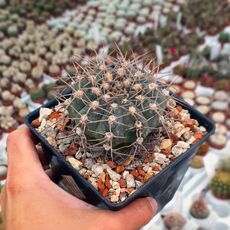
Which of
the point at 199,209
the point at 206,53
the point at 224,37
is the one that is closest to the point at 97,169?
the point at 199,209

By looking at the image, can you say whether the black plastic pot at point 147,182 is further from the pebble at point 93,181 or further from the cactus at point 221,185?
the cactus at point 221,185

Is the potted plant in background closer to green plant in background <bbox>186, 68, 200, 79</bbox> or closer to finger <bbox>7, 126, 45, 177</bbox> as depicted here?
finger <bbox>7, 126, 45, 177</bbox>

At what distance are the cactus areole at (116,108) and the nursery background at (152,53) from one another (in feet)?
2.31

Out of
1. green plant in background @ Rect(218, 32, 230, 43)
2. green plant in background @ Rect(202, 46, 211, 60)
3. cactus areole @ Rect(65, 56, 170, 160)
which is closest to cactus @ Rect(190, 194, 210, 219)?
cactus areole @ Rect(65, 56, 170, 160)

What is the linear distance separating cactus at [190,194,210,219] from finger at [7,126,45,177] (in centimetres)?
84

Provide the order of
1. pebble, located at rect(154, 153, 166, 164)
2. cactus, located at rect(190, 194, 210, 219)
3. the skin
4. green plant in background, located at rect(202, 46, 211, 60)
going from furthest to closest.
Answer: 1. green plant in background, located at rect(202, 46, 211, 60)
2. cactus, located at rect(190, 194, 210, 219)
3. pebble, located at rect(154, 153, 166, 164)
4. the skin

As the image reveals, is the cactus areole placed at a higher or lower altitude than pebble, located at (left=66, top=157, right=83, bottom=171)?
higher

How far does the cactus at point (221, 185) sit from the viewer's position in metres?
1.59

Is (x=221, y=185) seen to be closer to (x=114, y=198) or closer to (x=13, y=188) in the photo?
(x=114, y=198)

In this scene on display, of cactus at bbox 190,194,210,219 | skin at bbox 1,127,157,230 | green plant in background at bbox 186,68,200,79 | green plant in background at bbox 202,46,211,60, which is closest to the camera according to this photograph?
skin at bbox 1,127,157,230

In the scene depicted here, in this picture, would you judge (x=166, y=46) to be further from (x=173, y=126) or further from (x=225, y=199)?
(x=173, y=126)

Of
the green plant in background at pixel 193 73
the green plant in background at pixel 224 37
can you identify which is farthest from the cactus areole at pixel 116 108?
the green plant in background at pixel 224 37

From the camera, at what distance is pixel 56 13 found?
2832mm

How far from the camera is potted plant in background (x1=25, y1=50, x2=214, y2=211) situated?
2.62ft
